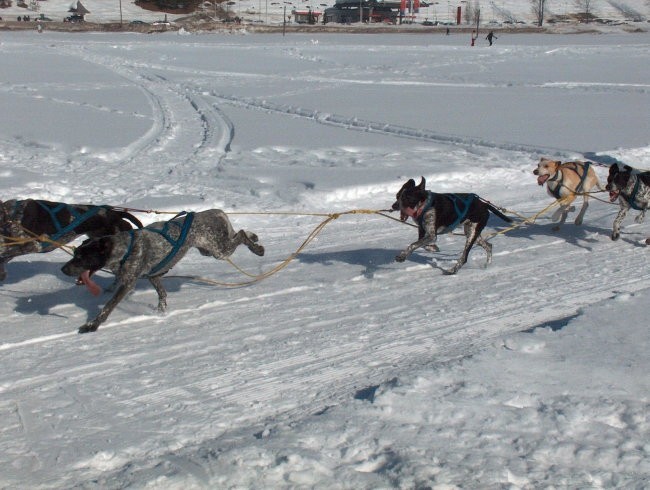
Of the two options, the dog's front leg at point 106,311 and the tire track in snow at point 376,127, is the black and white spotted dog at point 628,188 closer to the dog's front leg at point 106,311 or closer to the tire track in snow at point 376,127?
the tire track in snow at point 376,127

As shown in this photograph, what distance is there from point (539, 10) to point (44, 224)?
7417 cm

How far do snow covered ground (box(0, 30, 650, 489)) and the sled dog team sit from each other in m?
0.32

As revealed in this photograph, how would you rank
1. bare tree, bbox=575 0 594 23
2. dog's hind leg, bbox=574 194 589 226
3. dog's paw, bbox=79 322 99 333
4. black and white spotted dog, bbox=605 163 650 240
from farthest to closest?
bare tree, bbox=575 0 594 23 < dog's hind leg, bbox=574 194 589 226 < black and white spotted dog, bbox=605 163 650 240 < dog's paw, bbox=79 322 99 333

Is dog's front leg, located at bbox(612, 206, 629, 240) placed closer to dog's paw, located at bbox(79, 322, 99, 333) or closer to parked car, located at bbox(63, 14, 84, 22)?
dog's paw, located at bbox(79, 322, 99, 333)

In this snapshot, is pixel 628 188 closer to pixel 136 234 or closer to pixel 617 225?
pixel 617 225

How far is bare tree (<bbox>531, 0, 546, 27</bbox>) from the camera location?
6825cm

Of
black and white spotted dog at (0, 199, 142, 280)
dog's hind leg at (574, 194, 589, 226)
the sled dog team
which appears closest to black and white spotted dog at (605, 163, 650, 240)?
dog's hind leg at (574, 194, 589, 226)

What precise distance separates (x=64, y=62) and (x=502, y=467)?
2634 centimetres

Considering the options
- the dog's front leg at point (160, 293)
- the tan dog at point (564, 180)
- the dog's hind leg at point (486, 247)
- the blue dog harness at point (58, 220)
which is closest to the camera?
the dog's front leg at point (160, 293)

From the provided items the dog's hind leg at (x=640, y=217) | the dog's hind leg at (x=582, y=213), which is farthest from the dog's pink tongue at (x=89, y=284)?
the dog's hind leg at (x=640, y=217)

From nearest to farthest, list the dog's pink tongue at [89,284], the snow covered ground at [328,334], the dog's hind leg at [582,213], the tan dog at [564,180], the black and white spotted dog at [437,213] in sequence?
1. the snow covered ground at [328,334]
2. the dog's pink tongue at [89,284]
3. the black and white spotted dog at [437,213]
4. the tan dog at [564,180]
5. the dog's hind leg at [582,213]

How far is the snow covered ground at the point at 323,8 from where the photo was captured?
69750 millimetres

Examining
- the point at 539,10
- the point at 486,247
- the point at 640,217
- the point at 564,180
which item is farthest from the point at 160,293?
the point at 539,10

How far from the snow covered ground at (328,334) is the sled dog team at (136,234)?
322 millimetres
